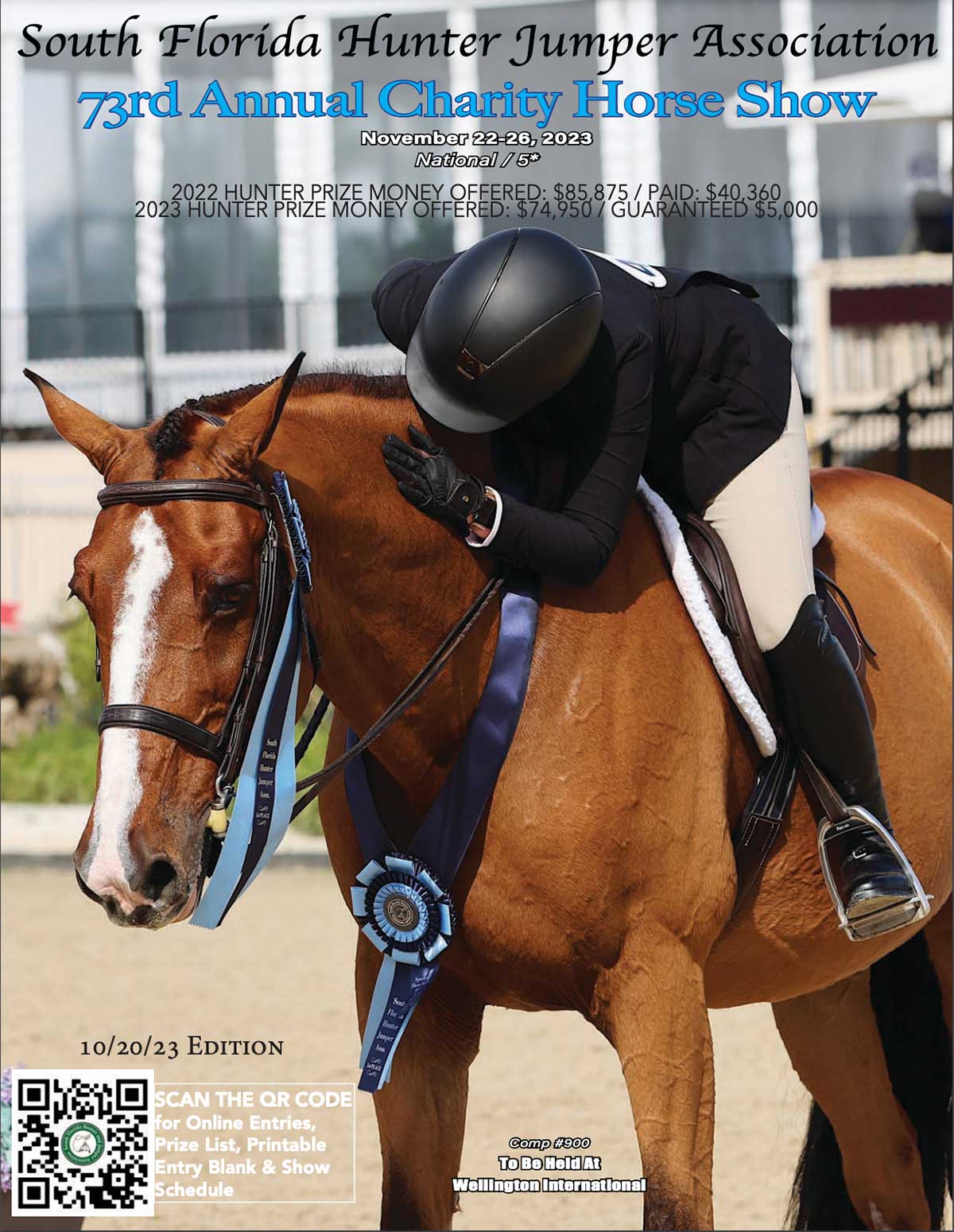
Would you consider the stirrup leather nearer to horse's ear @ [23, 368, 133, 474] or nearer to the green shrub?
horse's ear @ [23, 368, 133, 474]

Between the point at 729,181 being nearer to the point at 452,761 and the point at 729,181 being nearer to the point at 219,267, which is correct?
the point at 219,267

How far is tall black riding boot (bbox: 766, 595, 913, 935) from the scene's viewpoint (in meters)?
3.04

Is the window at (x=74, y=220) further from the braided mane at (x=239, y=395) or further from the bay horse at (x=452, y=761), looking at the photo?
the bay horse at (x=452, y=761)

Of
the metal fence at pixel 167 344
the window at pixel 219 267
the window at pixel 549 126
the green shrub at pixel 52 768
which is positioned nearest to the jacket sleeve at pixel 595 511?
the window at pixel 549 126

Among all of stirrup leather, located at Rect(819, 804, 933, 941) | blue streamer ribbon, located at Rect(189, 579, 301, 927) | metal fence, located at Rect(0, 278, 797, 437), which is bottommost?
stirrup leather, located at Rect(819, 804, 933, 941)

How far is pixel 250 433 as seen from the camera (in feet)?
8.07

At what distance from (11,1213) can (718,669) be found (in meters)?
2.30

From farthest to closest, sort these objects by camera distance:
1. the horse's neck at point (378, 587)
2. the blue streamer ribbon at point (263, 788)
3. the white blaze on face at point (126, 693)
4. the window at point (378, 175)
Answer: the window at point (378, 175) → the horse's neck at point (378, 587) → the blue streamer ribbon at point (263, 788) → the white blaze on face at point (126, 693)

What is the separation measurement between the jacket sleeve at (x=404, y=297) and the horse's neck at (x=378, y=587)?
26 cm

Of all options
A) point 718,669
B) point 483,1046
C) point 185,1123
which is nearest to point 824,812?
point 718,669

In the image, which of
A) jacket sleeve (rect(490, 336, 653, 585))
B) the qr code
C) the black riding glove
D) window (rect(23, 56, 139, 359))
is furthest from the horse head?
window (rect(23, 56, 139, 359))

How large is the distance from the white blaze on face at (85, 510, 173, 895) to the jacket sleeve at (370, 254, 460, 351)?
2.74 feet

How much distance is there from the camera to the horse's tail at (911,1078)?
13.4 ft

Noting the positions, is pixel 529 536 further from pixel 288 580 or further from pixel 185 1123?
pixel 185 1123
